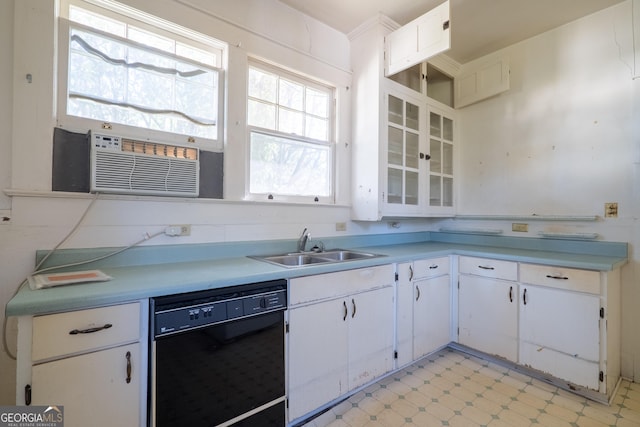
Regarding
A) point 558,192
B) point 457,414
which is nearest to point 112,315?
point 457,414

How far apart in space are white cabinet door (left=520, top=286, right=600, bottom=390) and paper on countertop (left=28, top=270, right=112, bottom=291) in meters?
2.59

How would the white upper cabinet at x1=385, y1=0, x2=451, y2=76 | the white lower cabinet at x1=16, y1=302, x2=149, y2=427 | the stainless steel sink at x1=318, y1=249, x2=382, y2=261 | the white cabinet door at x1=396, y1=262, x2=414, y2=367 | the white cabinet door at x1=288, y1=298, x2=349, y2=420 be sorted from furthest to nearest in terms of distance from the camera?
1. the stainless steel sink at x1=318, y1=249, x2=382, y2=261
2. the white cabinet door at x1=396, y1=262, x2=414, y2=367
3. the white upper cabinet at x1=385, y1=0, x2=451, y2=76
4. the white cabinet door at x1=288, y1=298, x2=349, y2=420
5. the white lower cabinet at x1=16, y1=302, x2=149, y2=427

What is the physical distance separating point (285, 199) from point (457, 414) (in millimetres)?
1759

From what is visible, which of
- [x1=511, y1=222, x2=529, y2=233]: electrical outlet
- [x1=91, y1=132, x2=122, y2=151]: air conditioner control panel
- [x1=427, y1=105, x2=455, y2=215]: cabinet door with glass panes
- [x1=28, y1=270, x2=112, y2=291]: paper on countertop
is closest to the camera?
[x1=28, y1=270, x2=112, y2=291]: paper on countertop

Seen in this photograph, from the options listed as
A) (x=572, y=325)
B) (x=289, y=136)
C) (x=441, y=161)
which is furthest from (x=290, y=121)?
(x=572, y=325)

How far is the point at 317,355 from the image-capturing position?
5.30 ft

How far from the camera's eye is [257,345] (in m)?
1.37

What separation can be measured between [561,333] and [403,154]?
1.71 m

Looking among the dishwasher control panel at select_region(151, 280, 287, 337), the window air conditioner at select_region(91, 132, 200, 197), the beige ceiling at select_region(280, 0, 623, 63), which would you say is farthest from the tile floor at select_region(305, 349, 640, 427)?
the beige ceiling at select_region(280, 0, 623, 63)

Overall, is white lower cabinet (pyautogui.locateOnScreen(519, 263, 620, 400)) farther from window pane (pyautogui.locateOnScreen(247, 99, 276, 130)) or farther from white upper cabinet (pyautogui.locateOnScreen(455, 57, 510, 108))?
window pane (pyautogui.locateOnScreen(247, 99, 276, 130))

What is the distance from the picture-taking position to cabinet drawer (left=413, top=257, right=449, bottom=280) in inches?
85.6

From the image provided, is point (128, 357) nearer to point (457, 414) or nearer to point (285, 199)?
point (285, 199)

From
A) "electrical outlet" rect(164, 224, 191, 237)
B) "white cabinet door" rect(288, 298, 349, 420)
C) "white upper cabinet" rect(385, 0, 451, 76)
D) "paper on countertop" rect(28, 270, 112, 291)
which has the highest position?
"white upper cabinet" rect(385, 0, 451, 76)

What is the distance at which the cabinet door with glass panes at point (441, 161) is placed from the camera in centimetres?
286
